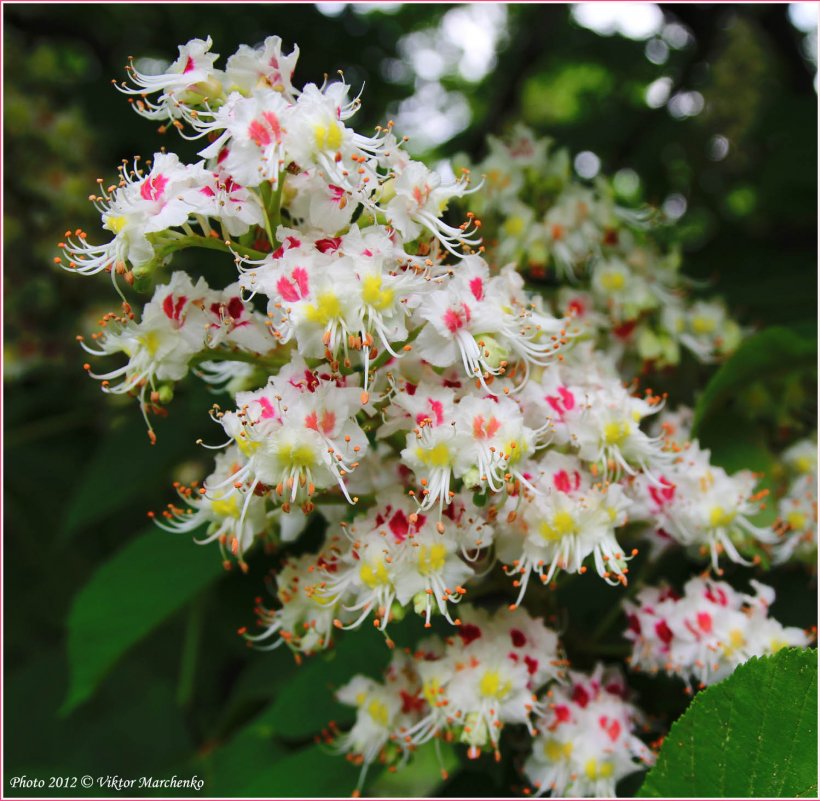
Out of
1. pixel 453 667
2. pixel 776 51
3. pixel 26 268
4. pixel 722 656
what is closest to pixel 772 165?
pixel 776 51

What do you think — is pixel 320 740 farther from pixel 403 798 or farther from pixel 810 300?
pixel 810 300

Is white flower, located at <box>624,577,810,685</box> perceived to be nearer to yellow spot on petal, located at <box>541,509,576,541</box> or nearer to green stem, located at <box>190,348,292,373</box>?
yellow spot on petal, located at <box>541,509,576,541</box>

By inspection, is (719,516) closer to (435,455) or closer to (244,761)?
(435,455)

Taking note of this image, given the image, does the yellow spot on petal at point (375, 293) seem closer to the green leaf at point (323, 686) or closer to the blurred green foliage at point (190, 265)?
the green leaf at point (323, 686)

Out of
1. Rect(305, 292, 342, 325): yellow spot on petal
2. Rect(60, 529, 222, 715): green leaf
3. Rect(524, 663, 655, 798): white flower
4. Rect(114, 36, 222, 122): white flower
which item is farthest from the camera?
Rect(60, 529, 222, 715): green leaf

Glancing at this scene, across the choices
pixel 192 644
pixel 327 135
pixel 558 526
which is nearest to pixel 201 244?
pixel 327 135

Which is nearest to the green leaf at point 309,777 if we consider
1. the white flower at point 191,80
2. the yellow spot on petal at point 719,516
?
the yellow spot on petal at point 719,516

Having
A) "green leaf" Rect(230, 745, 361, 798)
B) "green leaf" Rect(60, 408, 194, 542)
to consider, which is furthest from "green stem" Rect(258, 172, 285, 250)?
"green leaf" Rect(60, 408, 194, 542)
